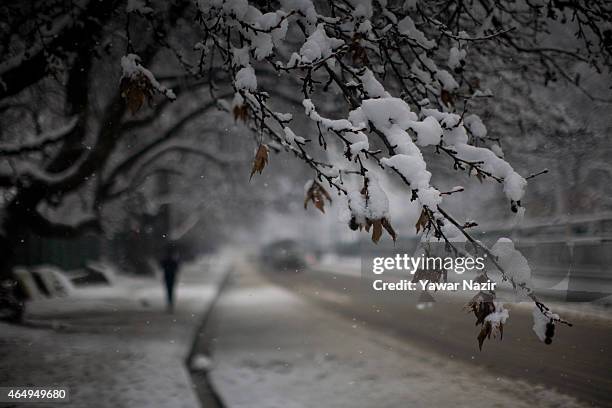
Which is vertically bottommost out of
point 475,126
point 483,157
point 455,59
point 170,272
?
point 170,272

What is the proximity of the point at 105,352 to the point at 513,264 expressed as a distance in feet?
22.0

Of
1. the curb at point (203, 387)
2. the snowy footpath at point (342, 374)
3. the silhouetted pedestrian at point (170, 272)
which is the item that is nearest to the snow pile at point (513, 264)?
the snowy footpath at point (342, 374)

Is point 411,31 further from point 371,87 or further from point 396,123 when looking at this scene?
point 396,123

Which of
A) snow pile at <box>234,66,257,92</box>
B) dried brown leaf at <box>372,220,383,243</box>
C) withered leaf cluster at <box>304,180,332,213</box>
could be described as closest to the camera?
dried brown leaf at <box>372,220,383,243</box>

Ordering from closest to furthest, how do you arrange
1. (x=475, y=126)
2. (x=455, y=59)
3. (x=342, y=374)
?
(x=455, y=59) → (x=475, y=126) → (x=342, y=374)

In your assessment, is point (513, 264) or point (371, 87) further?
point (371, 87)

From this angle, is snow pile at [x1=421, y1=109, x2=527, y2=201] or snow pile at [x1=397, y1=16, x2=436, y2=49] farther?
snow pile at [x1=397, y1=16, x2=436, y2=49]

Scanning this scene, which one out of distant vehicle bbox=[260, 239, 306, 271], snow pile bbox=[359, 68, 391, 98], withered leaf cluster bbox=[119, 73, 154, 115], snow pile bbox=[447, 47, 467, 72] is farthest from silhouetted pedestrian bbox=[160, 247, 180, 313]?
distant vehicle bbox=[260, 239, 306, 271]

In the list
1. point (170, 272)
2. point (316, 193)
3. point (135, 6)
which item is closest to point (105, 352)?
point (170, 272)

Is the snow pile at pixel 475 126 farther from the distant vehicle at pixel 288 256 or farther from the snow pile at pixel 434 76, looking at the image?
the distant vehicle at pixel 288 256

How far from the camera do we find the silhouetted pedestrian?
11.9 m

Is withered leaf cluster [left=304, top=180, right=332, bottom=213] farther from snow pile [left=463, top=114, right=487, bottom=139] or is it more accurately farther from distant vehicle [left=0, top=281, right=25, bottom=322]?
distant vehicle [left=0, top=281, right=25, bottom=322]

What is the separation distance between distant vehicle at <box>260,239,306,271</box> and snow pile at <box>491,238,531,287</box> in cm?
2924

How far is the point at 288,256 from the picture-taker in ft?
105
